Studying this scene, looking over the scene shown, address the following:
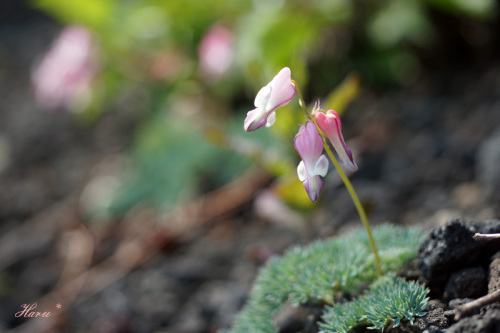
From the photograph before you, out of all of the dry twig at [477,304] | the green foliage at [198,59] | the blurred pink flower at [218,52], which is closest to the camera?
the dry twig at [477,304]

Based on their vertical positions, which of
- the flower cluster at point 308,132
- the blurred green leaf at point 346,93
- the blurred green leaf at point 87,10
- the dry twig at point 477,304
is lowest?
the dry twig at point 477,304

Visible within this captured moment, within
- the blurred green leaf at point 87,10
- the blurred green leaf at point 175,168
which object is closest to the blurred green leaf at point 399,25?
the blurred green leaf at point 175,168

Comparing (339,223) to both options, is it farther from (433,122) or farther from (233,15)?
(233,15)

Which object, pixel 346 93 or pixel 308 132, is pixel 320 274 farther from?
pixel 346 93

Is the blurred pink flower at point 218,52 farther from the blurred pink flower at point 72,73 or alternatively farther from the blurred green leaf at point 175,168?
the blurred pink flower at point 72,73

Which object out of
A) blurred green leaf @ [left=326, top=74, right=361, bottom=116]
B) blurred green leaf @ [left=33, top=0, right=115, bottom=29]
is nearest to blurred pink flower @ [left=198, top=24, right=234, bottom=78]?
blurred green leaf @ [left=33, top=0, right=115, bottom=29]

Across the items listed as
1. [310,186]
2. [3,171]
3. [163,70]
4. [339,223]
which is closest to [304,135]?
[310,186]
